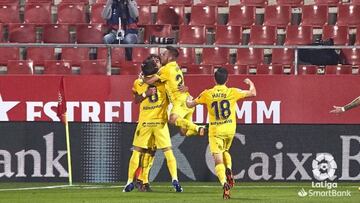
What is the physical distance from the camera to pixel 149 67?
1753cm

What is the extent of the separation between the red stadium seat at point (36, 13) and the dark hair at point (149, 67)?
7.50m

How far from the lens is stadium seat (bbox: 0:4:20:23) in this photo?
80.6ft

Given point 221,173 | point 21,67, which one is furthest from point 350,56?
point 221,173

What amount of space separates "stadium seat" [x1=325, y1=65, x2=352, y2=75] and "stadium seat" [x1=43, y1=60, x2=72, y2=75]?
188 inches

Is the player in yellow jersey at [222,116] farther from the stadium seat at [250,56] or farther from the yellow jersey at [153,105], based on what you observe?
the stadium seat at [250,56]

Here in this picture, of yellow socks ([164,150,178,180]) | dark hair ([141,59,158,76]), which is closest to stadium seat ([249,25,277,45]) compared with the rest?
dark hair ([141,59,158,76])

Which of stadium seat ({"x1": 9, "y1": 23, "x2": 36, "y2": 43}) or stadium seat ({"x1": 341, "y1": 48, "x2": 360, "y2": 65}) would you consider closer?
stadium seat ({"x1": 341, "y1": 48, "x2": 360, "y2": 65})

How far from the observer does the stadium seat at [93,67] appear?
21625 mm

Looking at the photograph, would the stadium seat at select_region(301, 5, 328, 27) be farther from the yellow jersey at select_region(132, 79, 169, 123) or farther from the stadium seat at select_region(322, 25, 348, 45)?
the yellow jersey at select_region(132, 79, 169, 123)

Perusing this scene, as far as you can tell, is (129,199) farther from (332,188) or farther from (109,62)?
(109,62)

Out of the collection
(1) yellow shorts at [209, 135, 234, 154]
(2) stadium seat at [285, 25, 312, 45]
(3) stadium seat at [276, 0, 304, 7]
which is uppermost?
(3) stadium seat at [276, 0, 304, 7]

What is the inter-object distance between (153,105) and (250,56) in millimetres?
5359

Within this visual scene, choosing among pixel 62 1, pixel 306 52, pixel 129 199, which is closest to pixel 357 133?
pixel 306 52

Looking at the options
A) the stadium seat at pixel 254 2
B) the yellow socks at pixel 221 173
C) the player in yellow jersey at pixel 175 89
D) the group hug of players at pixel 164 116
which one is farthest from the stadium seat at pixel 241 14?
the yellow socks at pixel 221 173
